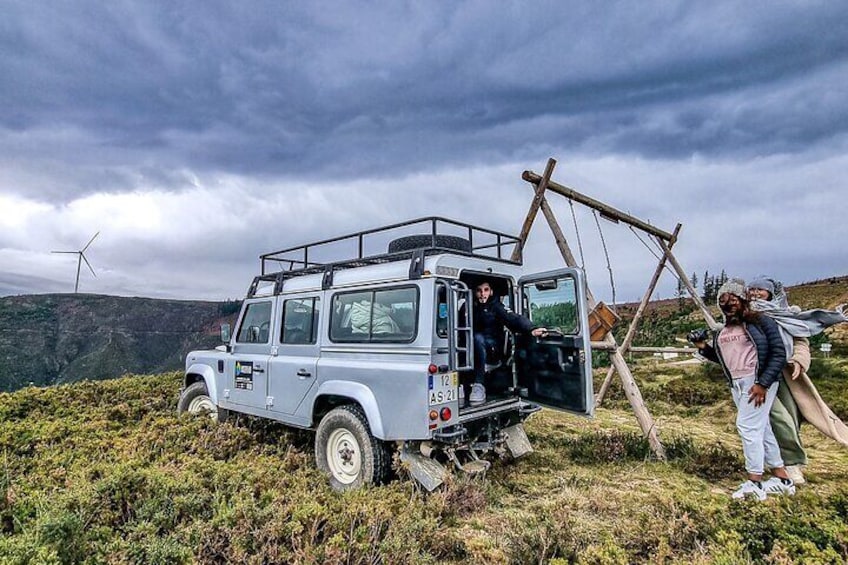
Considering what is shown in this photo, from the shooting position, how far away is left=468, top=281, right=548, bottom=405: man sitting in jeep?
203 inches

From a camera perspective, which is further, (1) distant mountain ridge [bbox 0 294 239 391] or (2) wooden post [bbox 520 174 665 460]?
(1) distant mountain ridge [bbox 0 294 239 391]

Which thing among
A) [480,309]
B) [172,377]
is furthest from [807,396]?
[172,377]

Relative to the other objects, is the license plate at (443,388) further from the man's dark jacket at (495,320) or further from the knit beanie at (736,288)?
the knit beanie at (736,288)

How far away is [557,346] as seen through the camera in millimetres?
5172

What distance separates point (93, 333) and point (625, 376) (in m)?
91.4

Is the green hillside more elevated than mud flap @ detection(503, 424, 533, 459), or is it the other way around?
the green hillside

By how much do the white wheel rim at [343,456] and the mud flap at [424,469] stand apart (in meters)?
0.63

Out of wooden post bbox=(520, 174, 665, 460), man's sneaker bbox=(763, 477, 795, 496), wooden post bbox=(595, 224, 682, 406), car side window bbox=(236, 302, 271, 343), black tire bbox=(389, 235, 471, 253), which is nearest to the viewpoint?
man's sneaker bbox=(763, 477, 795, 496)

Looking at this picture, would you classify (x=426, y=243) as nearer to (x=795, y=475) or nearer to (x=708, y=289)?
(x=795, y=475)

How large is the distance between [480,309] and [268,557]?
132 inches

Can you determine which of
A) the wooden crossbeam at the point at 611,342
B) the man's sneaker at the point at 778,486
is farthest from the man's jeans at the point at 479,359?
the man's sneaker at the point at 778,486

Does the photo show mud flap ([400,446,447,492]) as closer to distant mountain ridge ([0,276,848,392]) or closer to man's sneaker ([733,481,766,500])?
man's sneaker ([733,481,766,500])

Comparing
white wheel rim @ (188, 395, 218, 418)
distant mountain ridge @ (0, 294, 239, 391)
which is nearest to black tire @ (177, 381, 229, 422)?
white wheel rim @ (188, 395, 218, 418)

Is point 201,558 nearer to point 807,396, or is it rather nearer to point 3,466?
point 3,466
